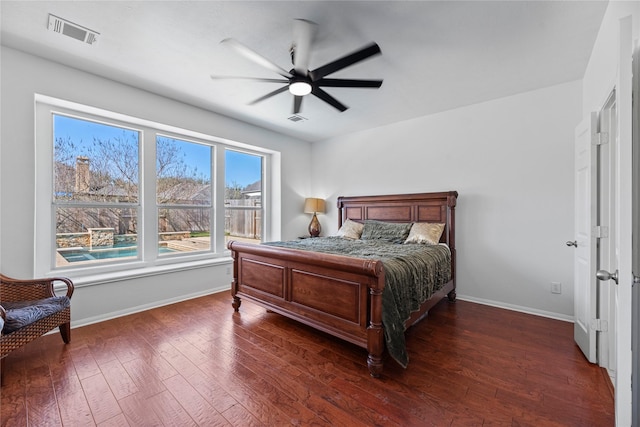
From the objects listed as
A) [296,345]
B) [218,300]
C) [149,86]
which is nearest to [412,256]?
[296,345]

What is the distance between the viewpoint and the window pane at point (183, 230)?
3754 millimetres

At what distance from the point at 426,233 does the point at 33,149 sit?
14.2 ft

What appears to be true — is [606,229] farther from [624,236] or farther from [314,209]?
[314,209]

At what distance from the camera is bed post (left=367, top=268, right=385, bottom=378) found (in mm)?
1941

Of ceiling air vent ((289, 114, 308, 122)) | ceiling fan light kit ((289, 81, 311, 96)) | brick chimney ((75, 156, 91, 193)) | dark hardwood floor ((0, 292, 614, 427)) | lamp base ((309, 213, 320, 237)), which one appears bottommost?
dark hardwood floor ((0, 292, 614, 427))

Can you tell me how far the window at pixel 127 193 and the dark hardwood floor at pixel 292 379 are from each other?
3.11ft

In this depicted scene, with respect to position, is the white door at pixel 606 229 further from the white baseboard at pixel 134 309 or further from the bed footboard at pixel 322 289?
the white baseboard at pixel 134 309

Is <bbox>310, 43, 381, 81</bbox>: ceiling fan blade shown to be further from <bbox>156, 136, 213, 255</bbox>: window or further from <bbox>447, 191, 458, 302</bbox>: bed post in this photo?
<bbox>156, 136, 213, 255</bbox>: window

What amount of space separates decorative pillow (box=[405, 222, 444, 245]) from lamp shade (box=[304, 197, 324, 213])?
6.36 ft

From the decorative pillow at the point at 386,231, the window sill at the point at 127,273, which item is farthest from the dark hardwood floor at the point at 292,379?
the decorative pillow at the point at 386,231

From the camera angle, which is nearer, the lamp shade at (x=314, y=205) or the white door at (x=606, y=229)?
the white door at (x=606, y=229)

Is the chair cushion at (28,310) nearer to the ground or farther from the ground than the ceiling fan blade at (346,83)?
nearer to the ground

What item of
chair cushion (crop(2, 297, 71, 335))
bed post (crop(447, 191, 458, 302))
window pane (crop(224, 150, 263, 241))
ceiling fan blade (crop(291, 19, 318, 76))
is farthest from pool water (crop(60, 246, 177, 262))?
bed post (crop(447, 191, 458, 302))

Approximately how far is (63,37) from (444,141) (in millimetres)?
4288
